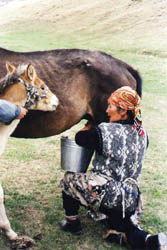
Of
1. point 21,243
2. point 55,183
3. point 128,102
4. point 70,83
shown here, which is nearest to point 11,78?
point 70,83

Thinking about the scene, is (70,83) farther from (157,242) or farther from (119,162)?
(157,242)

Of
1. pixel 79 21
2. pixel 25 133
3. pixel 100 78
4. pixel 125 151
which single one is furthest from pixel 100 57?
pixel 79 21

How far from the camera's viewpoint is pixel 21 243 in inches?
136

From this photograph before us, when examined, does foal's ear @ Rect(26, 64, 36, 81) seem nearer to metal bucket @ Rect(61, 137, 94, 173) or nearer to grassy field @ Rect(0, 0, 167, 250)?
metal bucket @ Rect(61, 137, 94, 173)

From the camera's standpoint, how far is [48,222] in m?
4.07

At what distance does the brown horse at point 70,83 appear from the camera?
4.43m

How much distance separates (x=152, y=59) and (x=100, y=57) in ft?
49.8

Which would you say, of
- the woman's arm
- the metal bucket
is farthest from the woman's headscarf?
the metal bucket

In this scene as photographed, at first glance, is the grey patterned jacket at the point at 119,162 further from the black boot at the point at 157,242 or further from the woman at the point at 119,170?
the black boot at the point at 157,242

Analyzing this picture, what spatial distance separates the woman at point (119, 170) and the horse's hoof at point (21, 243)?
67cm

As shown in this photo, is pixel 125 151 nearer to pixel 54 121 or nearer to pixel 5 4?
pixel 54 121

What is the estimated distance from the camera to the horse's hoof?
344 centimetres

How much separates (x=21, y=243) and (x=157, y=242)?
140 centimetres

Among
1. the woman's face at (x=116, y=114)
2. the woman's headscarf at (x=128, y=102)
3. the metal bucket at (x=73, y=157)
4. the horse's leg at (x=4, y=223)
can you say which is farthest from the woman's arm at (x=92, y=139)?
the horse's leg at (x=4, y=223)
